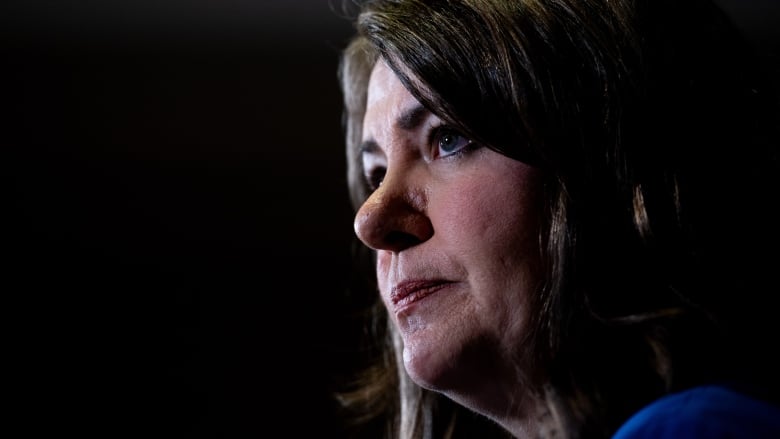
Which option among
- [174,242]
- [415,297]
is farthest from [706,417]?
[174,242]

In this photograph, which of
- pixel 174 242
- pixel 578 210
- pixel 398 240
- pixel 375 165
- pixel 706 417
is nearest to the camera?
pixel 706 417

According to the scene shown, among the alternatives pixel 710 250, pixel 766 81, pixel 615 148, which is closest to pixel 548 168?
pixel 615 148

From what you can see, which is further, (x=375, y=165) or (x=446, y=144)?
(x=375, y=165)

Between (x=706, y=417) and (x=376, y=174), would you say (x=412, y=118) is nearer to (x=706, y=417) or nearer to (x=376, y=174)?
(x=376, y=174)

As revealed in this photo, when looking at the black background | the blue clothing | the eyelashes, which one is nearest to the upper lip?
the eyelashes

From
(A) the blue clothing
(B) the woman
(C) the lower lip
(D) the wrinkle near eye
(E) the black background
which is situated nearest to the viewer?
(A) the blue clothing

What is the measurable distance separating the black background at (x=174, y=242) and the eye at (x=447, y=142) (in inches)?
50.4

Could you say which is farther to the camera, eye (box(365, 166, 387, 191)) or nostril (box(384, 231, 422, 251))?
eye (box(365, 166, 387, 191))

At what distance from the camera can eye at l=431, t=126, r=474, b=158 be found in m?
0.90

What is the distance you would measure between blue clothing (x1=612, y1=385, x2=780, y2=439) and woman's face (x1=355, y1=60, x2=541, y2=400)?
0.58ft

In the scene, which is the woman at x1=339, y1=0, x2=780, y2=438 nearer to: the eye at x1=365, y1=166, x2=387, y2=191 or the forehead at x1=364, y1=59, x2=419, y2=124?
the forehead at x1=364, y1=59, x2=419, y2=124

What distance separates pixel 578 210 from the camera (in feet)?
2.68

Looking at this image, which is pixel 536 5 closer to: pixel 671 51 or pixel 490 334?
pixel 671 51

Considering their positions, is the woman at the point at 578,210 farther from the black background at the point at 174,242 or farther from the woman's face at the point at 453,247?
the black background at the point at 174,242
